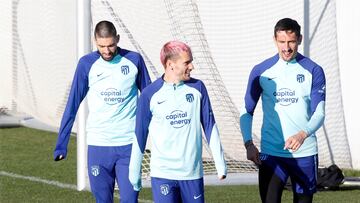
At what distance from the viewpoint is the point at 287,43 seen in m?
8.92

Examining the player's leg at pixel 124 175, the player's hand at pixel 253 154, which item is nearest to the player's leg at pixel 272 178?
the player's hand at pixel 253 154

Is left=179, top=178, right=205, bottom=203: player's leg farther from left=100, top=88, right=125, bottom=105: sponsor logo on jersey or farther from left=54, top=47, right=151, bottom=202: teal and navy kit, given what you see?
left=100, top=88, right=125, bottom=105: sponsor logo on jersey

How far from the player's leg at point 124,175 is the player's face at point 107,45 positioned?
0.83m

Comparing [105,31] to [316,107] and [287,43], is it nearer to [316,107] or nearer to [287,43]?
[287,43]

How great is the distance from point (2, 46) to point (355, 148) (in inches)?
369

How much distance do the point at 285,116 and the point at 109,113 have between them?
1614 millimetres

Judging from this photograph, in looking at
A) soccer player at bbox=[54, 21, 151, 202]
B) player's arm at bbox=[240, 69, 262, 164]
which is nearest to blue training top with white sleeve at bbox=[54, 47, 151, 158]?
soccer player at bbox=[54, 21, 151, 202]

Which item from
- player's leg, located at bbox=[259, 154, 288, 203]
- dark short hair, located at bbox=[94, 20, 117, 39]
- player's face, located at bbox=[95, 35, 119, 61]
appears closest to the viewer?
player's leg, located at bbox=[259, 154, 288, 203]

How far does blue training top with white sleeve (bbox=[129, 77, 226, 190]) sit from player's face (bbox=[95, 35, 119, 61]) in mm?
1324

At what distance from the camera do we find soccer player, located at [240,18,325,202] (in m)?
9.10

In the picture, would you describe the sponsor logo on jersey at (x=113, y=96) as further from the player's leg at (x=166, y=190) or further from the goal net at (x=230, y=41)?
the goal net at (x=230, y=41)

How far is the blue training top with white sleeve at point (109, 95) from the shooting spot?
968cm

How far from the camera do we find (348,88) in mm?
16078

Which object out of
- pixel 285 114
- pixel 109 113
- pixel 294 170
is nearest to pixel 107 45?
pixel 109 113
